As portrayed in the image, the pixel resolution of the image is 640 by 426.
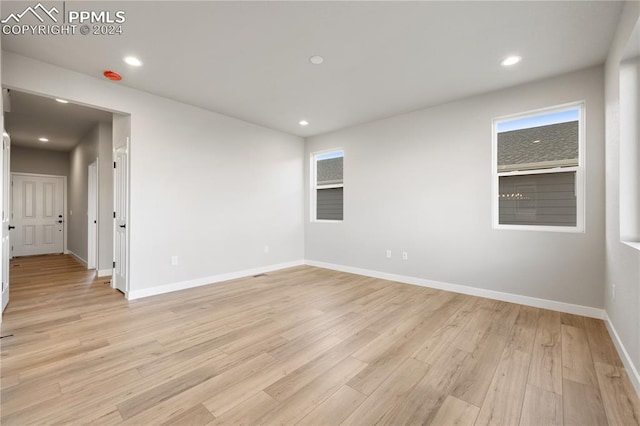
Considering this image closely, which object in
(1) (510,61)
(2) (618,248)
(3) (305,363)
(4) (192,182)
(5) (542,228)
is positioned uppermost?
(1) (510,61)

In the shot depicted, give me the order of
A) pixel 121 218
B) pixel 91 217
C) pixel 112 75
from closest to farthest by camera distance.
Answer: pixel 112 75
pixel 121 218
pixel 91 217

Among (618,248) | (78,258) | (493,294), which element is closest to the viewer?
(618,248)

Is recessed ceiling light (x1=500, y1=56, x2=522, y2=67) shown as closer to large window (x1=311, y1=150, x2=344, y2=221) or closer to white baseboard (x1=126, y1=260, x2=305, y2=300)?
large window (x1=311, y1=150, x2=344, y2=221)

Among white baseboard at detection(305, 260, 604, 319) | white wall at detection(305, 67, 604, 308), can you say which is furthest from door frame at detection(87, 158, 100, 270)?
white baseboard at detection(305, 260, 604, 319)

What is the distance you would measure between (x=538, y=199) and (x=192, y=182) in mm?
4750

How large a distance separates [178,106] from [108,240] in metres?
2.89

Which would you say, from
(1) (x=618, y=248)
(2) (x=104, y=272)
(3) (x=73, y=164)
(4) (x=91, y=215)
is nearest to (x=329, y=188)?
(1) (x=618, y=248)

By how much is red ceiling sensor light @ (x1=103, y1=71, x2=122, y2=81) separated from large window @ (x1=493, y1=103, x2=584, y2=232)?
15.4 feet

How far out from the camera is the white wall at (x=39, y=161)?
22.0 ft

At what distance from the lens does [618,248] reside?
2307 mm

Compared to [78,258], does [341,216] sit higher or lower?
higher

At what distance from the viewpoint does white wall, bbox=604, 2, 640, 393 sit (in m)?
1.87

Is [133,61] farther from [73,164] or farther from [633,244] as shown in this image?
[73,164]

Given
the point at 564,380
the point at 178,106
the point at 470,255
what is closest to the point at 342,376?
the point at 564,380
